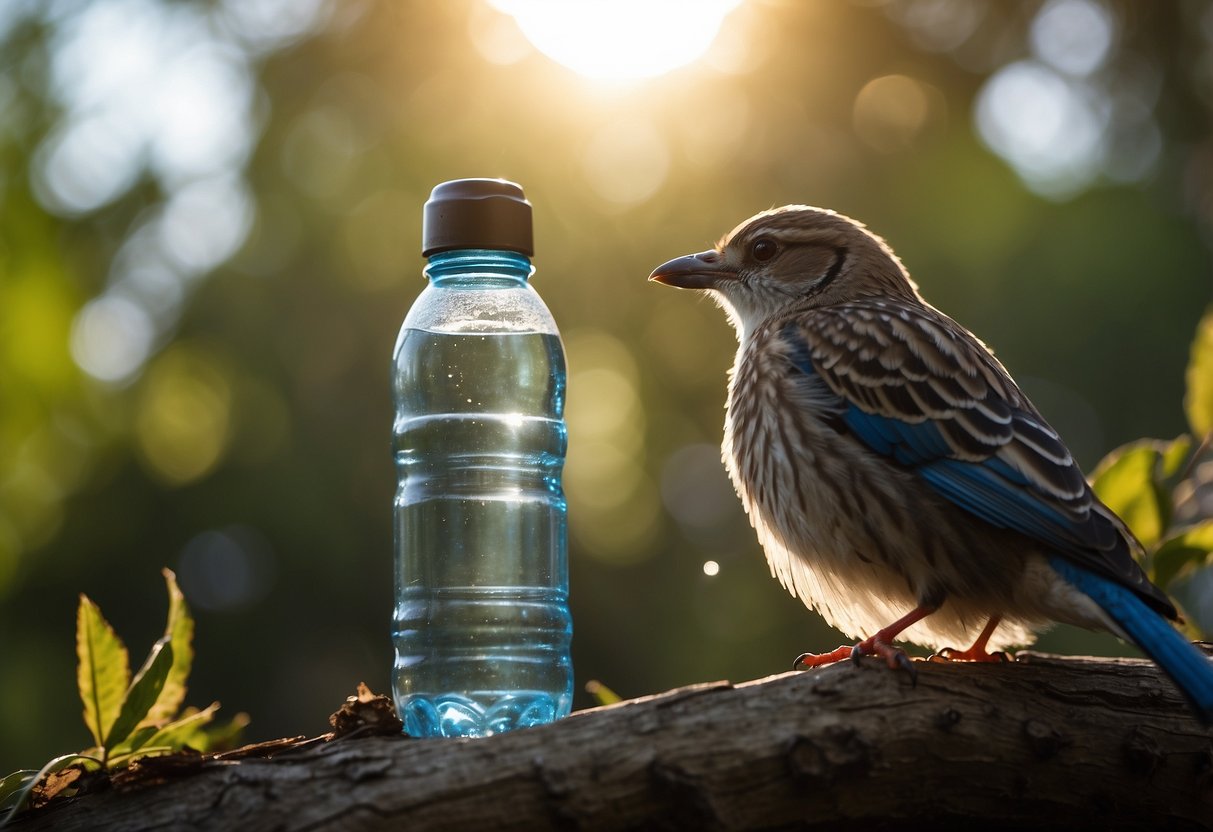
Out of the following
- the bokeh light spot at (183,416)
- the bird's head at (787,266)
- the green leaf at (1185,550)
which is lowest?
the green leaf at (1185,550)

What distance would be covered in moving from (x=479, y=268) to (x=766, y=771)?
2.26 meters

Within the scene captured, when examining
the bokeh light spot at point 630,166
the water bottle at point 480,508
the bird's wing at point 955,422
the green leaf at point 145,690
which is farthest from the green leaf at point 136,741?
the bokeh light spot at point 630,166

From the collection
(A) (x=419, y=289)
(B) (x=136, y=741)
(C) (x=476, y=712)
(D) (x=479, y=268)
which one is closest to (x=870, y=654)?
(C) (x=476, y=712)

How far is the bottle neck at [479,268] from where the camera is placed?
13.9 feet

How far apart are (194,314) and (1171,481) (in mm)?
8979

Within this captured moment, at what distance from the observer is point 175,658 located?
11.7 feet

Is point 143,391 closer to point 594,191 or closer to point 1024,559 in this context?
point 594,191

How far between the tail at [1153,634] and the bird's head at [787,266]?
1895 millimetres

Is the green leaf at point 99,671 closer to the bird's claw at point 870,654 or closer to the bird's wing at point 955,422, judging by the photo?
the bird's claw at point 870,654

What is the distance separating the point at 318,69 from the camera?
12.6 m

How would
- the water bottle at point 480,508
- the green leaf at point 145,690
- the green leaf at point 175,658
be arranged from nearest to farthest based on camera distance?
the green leaf at point 145,690
the green leaf at point 175,658
the water bottle at point 480,508

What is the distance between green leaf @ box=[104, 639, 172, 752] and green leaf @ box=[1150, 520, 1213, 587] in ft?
10.1

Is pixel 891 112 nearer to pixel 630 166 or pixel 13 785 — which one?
pixel 630 166

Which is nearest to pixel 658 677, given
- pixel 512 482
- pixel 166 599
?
pixel 166 599
